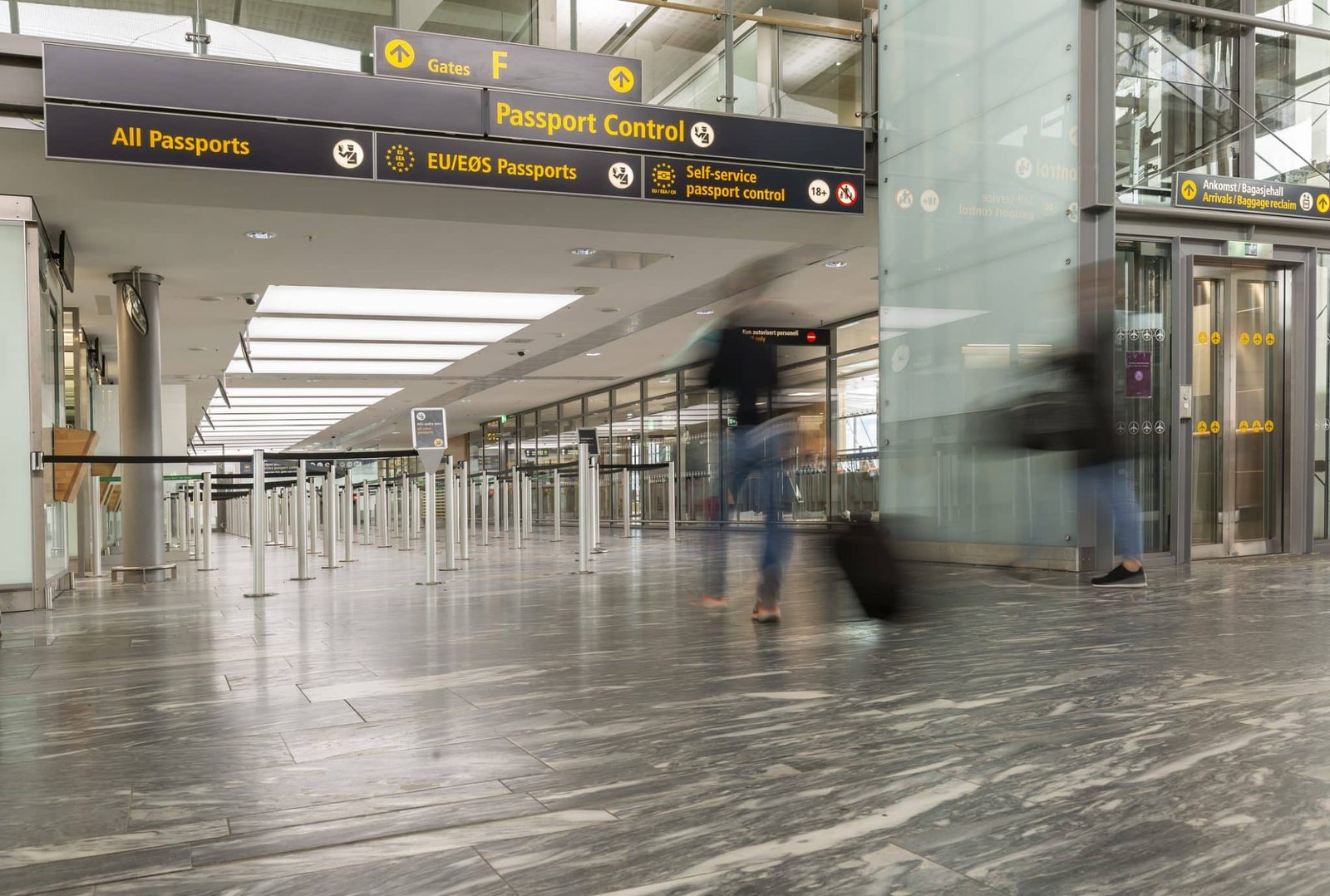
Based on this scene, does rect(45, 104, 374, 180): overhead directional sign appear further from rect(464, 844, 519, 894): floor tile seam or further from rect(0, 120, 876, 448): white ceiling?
rect(464, 844, 519, 894): floor tile seam

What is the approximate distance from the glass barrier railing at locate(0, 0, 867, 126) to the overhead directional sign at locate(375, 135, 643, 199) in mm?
779

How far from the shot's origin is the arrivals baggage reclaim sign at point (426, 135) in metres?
6.93

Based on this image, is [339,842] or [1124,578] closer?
[339,842]

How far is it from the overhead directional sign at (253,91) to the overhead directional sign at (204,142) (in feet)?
0.27

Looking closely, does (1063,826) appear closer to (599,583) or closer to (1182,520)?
(599,583)

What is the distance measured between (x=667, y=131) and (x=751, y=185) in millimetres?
806

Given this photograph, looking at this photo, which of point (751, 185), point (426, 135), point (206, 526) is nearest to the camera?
point (426, 135)

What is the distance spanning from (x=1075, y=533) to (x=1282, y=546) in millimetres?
2811

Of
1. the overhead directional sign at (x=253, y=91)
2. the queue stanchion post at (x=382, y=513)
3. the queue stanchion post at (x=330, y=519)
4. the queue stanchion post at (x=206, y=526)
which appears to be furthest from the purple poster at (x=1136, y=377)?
the queue stanchion post at (x=382, y=513)

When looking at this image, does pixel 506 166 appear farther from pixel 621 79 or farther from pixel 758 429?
pixel 758 429

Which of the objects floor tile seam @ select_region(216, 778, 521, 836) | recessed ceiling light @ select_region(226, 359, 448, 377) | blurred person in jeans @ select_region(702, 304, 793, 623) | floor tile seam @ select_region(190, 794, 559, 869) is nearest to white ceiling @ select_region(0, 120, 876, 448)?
recessed ceiling light @ select_region(226, 359, 448, 377)

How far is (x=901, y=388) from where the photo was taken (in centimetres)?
1012

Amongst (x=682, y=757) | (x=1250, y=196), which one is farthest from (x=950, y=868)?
(x=1250, y=196)

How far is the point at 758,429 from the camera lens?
574 centimetres
